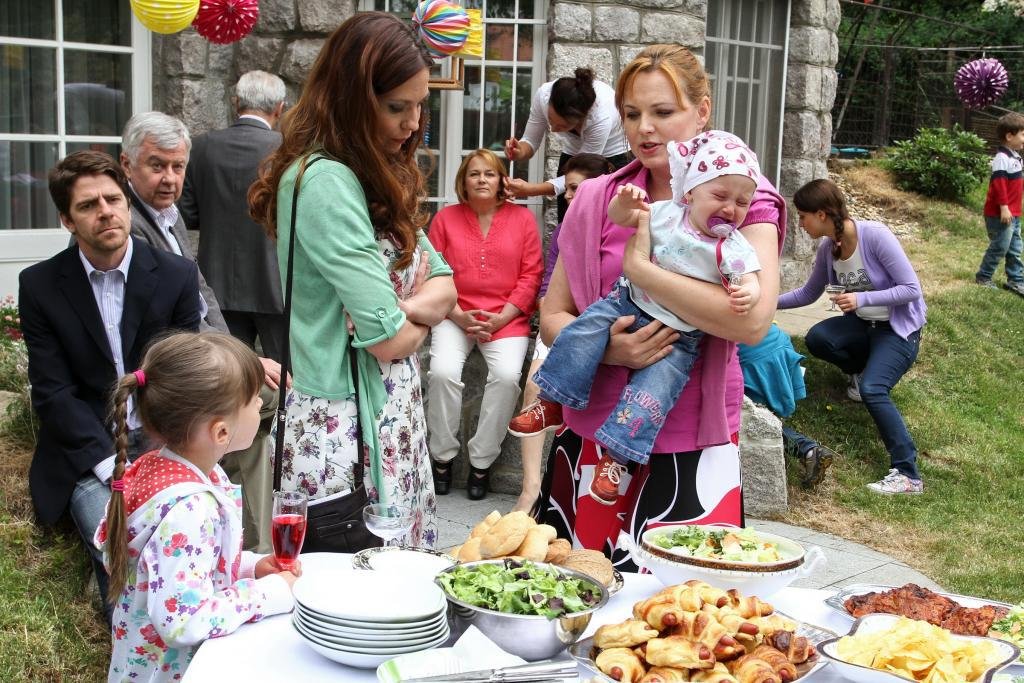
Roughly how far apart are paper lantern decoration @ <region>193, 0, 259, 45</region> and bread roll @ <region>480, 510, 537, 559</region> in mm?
4510

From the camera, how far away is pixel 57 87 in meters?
7.38

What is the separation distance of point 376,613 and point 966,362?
712 centimetres

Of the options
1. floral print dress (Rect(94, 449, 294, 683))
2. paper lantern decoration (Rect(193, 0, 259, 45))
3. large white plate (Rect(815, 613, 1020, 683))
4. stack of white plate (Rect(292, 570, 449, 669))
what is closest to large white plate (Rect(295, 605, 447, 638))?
stack of white plate (Rect(292, 570, 449, 669))

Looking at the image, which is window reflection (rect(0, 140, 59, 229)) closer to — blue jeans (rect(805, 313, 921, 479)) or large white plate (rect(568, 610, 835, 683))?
blue jeans (rect(805, 313, 921, 479))

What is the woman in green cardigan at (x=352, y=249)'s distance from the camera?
2.52 metres

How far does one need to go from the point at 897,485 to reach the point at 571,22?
3.58 metres

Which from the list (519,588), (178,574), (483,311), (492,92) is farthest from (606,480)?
(492,92)

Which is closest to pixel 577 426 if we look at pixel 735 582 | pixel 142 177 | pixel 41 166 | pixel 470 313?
pixel 735 582

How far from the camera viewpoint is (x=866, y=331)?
672 cm

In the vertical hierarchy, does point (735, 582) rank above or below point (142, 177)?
below

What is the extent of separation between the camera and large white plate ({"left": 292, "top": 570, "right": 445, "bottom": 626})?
1804mm

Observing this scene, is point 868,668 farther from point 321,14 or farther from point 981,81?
point 981,81

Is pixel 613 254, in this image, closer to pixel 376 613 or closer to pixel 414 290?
pixel 414 290

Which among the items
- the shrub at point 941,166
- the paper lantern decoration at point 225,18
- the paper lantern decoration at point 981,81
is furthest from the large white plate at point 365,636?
the paper lantern decoration at point 981,81
